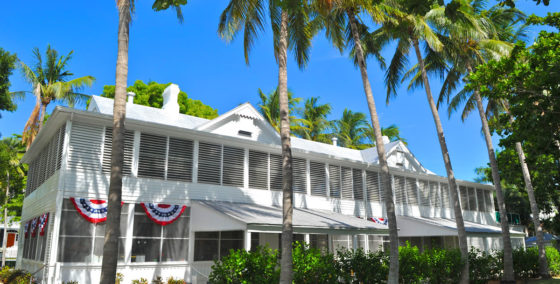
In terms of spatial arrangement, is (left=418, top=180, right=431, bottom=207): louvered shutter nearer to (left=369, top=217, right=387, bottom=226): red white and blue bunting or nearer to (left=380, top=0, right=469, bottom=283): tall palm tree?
(left=369, top=217, right=387, bottom=226): red white and blue bunting

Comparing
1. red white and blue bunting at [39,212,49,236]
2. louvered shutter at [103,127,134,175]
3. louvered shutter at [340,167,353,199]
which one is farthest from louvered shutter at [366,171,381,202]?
red white and blue bunting at [39,212,49,236]

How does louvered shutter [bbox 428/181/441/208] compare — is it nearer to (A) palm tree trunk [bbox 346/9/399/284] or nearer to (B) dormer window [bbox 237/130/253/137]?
(B) dormer window [bbox 237/130/253/137]

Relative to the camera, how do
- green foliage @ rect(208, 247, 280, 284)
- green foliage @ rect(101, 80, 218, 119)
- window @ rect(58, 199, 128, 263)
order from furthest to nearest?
green foliage @ rect(101, 80, 218, 119)
window @ rect(58, 199, 128, 263)
green foliage @ rect(208, 247, 280, 284)

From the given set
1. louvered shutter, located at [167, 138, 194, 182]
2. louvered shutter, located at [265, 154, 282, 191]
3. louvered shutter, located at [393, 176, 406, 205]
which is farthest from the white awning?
louvered shutter, located at [393, 176, 406, 205]

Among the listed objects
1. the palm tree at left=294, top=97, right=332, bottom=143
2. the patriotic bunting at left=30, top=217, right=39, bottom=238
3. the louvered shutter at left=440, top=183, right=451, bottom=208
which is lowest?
the patriotic bunting at left=30, top=217, right=39, bottom=238

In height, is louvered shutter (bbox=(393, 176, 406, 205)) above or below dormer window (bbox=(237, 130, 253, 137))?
below

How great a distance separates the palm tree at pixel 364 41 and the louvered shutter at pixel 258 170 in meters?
4.97

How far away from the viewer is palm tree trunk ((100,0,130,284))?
8.13 m

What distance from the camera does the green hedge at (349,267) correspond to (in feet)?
33.1

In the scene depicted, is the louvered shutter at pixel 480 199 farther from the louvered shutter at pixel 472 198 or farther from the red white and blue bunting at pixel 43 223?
the red white and blue bunting at pixel 43 223

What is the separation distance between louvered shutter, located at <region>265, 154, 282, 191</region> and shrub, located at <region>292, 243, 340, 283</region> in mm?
6188

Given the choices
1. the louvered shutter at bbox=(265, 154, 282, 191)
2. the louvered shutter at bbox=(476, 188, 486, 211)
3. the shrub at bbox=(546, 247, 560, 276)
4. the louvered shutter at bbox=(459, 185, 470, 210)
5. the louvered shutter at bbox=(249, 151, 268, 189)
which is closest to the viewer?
the louvered shutter at bbox=(249, 151, 268, 189)

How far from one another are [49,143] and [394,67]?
607 inches

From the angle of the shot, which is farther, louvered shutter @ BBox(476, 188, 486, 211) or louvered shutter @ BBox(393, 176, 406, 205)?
louvered shutter @ BBox(476, 188, 486, 211)
